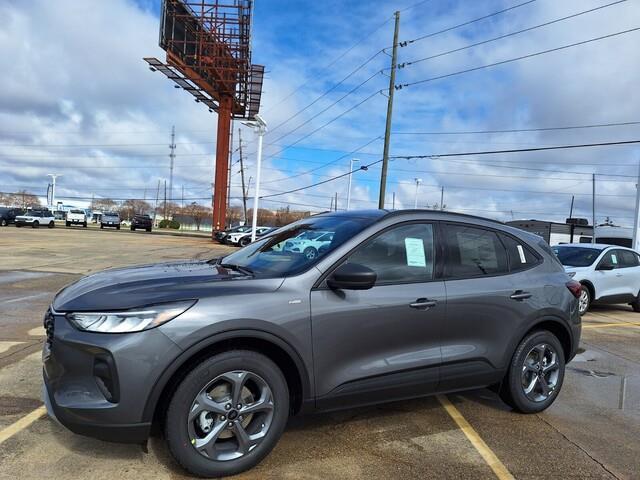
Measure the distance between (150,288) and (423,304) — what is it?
1.91 meters

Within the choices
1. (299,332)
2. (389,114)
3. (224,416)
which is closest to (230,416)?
(224,416)

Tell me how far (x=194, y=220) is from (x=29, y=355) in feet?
313

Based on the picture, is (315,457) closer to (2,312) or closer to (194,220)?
(2,312)

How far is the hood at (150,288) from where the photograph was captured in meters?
2.97

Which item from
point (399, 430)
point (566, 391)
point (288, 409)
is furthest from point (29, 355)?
point (566, 391)

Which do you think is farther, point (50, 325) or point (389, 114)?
point (389, 114)

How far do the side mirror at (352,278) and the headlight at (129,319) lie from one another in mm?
1002

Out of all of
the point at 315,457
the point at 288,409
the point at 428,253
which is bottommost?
the point at 315,457

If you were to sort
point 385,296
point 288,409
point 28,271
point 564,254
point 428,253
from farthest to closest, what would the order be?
point 28,271 < point 564,254 < point 428,253 < point 385,296 < point 288,409

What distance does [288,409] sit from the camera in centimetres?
332

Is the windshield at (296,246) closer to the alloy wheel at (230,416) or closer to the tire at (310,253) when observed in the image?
the tire at (310,253)

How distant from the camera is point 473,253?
420 cm

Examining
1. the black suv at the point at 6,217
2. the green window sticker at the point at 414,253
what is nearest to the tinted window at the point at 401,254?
the green window sticker at the point at 414,253

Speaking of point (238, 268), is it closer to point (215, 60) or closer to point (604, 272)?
point (604, 272)
